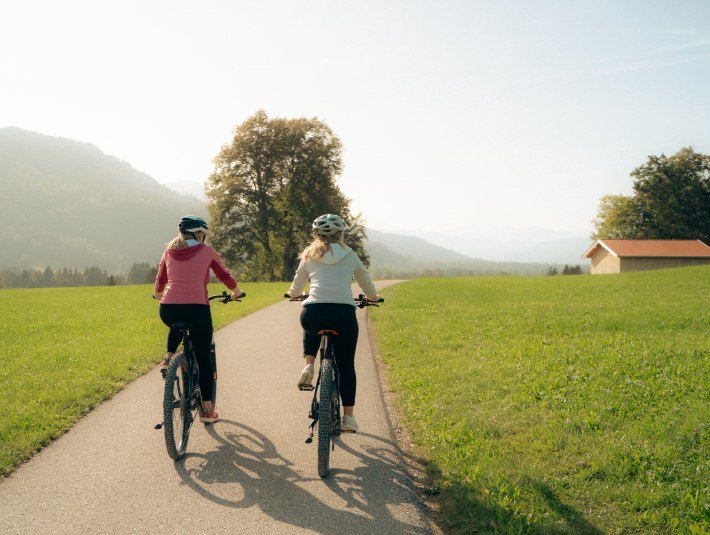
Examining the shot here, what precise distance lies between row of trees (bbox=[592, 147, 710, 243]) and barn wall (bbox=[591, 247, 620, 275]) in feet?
→ 37.1

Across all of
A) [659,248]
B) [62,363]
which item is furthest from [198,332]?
[659,248]

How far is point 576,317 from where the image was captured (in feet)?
50.9

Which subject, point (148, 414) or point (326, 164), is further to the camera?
point (326, 164)

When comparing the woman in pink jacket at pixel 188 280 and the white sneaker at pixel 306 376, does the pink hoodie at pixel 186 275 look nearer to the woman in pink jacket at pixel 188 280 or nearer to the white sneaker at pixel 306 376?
the woman in pink jacket at pixel 188 280

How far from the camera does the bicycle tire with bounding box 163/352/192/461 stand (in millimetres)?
5031

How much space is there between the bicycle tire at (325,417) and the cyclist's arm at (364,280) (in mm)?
984

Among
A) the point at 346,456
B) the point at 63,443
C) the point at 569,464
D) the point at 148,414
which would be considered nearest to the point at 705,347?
the point at 569,464

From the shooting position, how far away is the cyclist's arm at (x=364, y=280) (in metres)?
5.29

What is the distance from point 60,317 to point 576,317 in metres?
17.5

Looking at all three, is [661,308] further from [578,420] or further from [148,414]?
[148,414]

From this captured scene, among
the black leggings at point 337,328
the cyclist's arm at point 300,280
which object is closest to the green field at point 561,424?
the black leggings at point 337,328

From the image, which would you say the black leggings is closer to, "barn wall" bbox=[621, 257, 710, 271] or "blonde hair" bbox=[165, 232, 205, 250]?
"blonde hair" bbox=[165, 232, 205, 250]

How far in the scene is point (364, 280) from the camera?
550 centimetres

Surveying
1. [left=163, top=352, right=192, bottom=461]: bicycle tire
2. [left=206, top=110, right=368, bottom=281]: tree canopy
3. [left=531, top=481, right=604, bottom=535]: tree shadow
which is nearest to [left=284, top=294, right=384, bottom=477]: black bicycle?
[left=163, top=352, right=192, bottom=461]: bicycle tire
